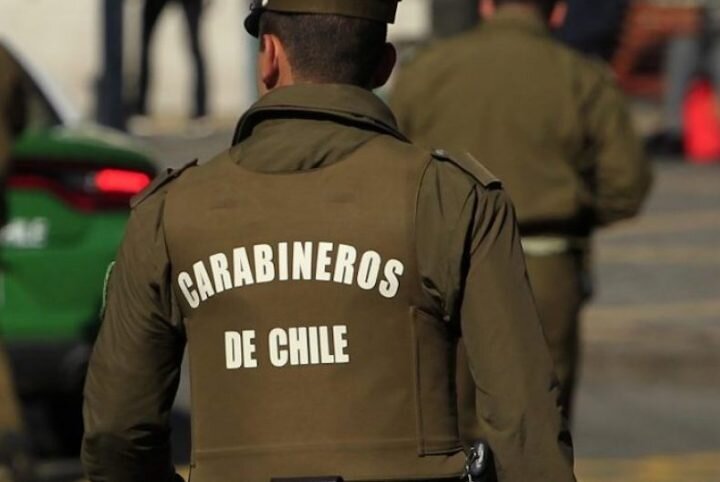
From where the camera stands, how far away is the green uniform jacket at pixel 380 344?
3.74 m

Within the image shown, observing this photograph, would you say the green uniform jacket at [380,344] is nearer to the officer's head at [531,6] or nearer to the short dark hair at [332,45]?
the short dark hair at [332,45]

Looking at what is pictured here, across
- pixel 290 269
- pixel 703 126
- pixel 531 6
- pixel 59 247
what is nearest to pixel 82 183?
pixel 59 247

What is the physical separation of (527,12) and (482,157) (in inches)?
18.9

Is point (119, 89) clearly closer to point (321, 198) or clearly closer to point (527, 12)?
point (527, 12)

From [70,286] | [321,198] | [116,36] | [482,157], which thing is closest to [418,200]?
[321,198]

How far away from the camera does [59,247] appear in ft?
28.8

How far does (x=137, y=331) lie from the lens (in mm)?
3867

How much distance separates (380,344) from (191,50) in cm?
1818

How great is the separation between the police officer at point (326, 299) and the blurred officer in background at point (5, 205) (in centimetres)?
352

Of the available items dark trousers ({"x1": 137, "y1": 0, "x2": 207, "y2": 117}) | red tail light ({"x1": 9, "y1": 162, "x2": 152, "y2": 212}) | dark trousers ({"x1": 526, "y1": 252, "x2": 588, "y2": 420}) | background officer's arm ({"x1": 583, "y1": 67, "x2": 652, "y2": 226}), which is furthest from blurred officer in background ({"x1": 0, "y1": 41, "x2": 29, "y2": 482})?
dark trousers ({"x1": 137, "y1": 0, "x2": 207, "y2": 117})

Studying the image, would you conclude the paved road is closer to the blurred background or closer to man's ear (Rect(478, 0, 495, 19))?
the blurred background

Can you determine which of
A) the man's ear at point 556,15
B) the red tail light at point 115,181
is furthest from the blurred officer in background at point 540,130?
the red tail light at point 115,181

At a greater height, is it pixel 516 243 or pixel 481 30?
pixel 516 243

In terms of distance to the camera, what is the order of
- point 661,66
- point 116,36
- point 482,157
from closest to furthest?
point 482,157, point 116,36, point 661,66
